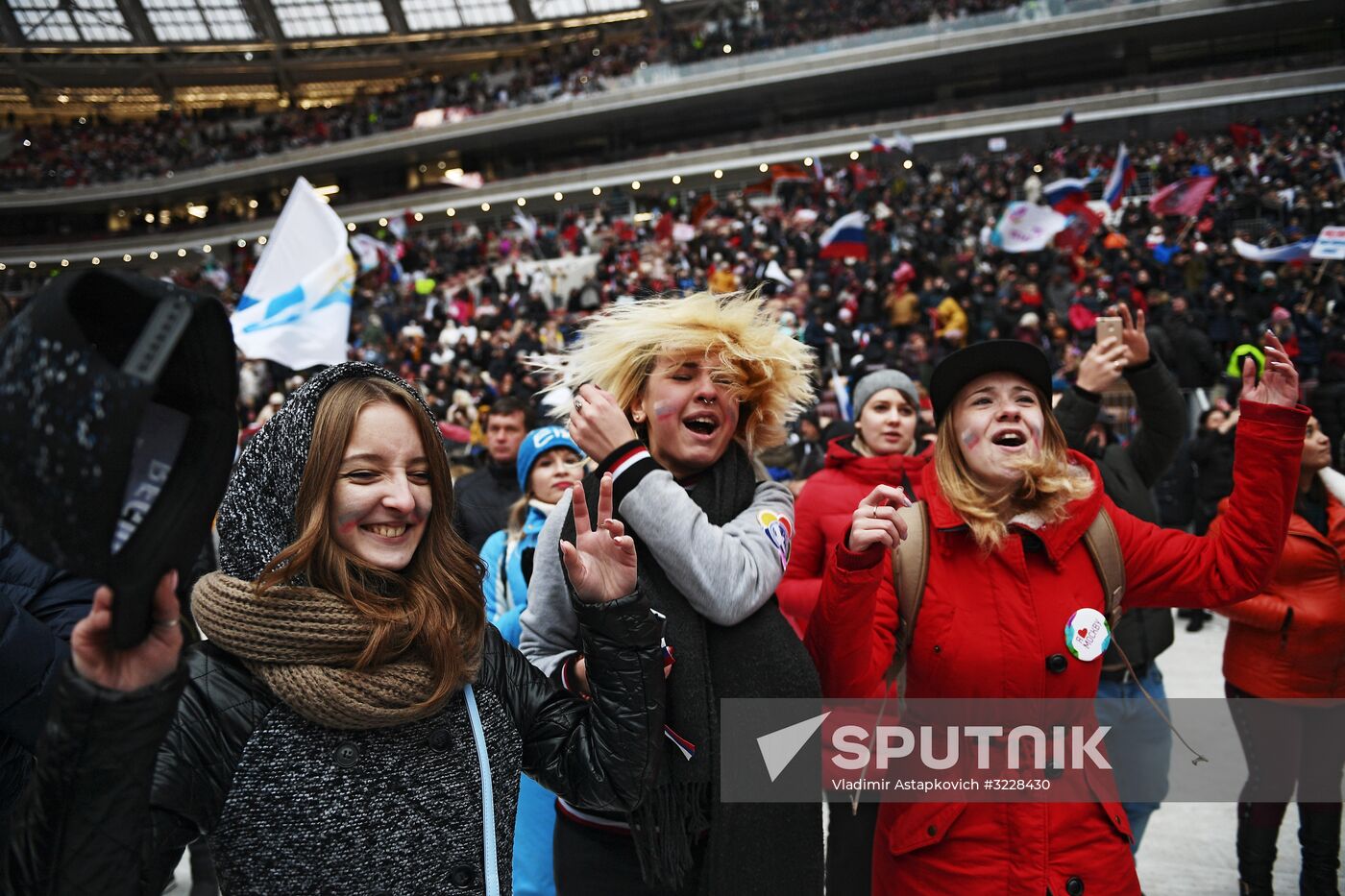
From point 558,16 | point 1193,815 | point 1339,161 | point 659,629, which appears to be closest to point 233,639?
point 659,629

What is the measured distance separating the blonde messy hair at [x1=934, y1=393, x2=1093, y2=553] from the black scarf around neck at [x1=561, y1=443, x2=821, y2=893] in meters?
0.59

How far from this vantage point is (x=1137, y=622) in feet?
12.0

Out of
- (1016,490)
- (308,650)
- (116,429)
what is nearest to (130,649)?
(116,429)

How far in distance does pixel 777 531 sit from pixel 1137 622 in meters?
2.30

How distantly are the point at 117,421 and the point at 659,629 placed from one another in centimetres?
105

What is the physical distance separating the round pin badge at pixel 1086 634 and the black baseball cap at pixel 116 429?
1.95 meters

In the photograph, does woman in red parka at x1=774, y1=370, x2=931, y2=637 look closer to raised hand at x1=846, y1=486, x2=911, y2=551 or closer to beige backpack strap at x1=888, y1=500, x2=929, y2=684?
beige backpack strap at x1=888, y1=500, x2=929, y2=684

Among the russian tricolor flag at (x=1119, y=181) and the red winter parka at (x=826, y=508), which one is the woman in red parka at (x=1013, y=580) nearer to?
the red winter parka at (x=826, y=508)

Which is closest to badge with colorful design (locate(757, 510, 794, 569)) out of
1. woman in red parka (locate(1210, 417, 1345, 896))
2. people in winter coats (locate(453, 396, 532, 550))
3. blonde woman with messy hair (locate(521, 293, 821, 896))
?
blonde woman with messy hair (locate(521, 293, 821, 896))

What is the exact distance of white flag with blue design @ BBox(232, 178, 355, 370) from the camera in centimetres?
591

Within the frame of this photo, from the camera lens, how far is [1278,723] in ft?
11.4

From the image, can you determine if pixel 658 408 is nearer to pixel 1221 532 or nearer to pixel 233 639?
pixel 233 639

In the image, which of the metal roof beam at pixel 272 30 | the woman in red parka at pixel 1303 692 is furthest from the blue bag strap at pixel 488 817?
the metal roof beam at pixel 272 30

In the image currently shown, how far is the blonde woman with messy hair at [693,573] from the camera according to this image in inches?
76.5
